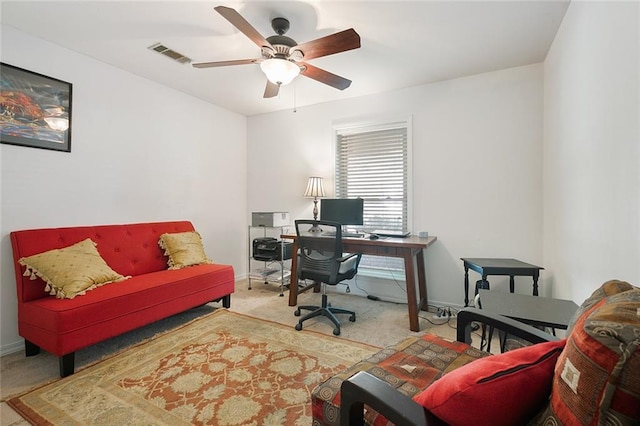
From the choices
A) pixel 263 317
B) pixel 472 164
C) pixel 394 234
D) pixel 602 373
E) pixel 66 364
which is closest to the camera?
pixel 602 373

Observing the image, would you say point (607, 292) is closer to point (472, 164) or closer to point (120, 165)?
point (472, 164)

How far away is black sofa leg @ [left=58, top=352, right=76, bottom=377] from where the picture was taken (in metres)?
1.87

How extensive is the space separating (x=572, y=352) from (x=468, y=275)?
104 inches

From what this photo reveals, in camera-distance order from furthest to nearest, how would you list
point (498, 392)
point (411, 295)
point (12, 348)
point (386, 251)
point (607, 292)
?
point (386, 251) < point (411, 295) < point (12, 348) < point (607, 292) < point (498, 392)

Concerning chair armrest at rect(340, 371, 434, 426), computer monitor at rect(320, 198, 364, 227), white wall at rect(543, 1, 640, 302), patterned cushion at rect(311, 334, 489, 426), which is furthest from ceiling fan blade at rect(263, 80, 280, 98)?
chair armrest at rect(340, 371, 434, 426)

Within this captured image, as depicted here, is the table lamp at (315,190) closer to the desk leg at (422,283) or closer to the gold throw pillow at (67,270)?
the desk leg at (422,283)

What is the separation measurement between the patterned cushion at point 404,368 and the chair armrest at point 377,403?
0.13 m

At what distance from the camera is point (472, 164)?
304 centimetres

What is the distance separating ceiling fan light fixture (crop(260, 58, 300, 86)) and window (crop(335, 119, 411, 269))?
5.34ft

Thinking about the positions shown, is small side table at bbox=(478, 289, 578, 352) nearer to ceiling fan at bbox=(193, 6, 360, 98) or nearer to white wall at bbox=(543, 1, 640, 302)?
white wall at bbox=(543, 1, 640, 302)

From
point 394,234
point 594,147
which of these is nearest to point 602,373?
point 594,147

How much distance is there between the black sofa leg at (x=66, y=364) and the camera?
1.87 metres

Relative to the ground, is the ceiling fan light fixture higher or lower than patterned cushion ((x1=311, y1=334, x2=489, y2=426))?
higher

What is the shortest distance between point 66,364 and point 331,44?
2.74 metres
